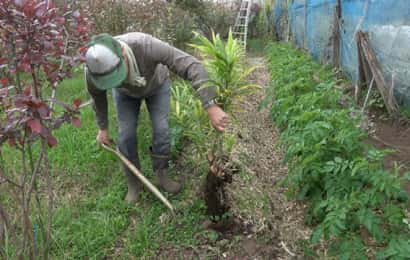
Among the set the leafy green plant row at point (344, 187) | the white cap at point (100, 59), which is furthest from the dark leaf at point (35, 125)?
the leafy green plant row at point (344, 187)

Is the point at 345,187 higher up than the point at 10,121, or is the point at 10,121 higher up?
the point at 10,121

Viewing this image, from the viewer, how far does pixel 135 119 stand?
2941mm

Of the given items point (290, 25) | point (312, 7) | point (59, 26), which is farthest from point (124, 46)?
point (290, 25)

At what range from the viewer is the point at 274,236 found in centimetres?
244

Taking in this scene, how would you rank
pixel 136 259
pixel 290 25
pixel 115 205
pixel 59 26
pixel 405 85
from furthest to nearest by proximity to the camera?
pixel 290 25 → pixel 405 85 → pixel 115 205 → pixel 136 259 → pixel 59 26

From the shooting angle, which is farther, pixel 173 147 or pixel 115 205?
pixel 173 147

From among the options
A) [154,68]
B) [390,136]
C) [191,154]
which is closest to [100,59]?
[154,68]

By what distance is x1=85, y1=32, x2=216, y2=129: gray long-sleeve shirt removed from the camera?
2322 millimetres

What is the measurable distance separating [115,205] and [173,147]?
91 centimetres

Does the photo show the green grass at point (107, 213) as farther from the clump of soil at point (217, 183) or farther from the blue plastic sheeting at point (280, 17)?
Answer: the blue plastic sheeting at point (280, 17)

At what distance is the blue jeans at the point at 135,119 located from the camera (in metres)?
2.88

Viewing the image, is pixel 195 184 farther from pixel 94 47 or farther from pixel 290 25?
pixel 290 25

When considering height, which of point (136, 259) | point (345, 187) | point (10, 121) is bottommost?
point (136, 259)

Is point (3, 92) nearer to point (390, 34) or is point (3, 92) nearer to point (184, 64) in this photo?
point (184, 64)
